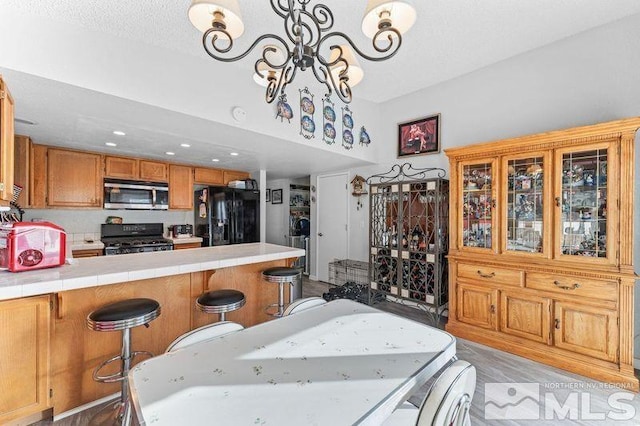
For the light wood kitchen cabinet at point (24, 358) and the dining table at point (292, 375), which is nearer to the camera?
the dining table at point (292, 375)

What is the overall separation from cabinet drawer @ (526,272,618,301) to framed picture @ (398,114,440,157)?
1799 mm

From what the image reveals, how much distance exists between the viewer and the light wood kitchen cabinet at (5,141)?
1.64 metres

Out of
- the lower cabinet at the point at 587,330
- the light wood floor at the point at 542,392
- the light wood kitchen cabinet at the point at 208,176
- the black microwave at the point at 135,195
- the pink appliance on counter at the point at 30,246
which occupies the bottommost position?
the light wood floor at the point at 542,392

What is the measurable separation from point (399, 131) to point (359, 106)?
662mm

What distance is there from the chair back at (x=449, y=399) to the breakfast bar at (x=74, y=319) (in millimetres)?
1738

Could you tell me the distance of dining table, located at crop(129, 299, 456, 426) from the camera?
81cm

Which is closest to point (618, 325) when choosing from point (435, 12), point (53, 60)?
point (435, 12)

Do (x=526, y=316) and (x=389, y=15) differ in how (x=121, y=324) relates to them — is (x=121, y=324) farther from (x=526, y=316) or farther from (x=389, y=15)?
(x=526, y=316)

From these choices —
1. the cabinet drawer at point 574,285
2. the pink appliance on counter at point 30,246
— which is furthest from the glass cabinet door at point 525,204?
the pink appliance on counter at point 30,246

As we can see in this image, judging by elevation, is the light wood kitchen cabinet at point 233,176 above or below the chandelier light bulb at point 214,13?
below

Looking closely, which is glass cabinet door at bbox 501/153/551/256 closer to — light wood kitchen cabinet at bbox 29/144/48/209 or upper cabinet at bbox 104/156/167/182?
upper cabinet at bbox 104/156/167/182

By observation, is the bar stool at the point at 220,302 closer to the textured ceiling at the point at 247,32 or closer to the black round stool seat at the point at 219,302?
the black round stool seat at the point at 219,302

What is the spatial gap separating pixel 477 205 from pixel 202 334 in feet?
8.87

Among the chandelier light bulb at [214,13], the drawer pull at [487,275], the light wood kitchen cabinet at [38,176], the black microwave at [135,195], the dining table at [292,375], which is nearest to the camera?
the dining table at [292,375]
